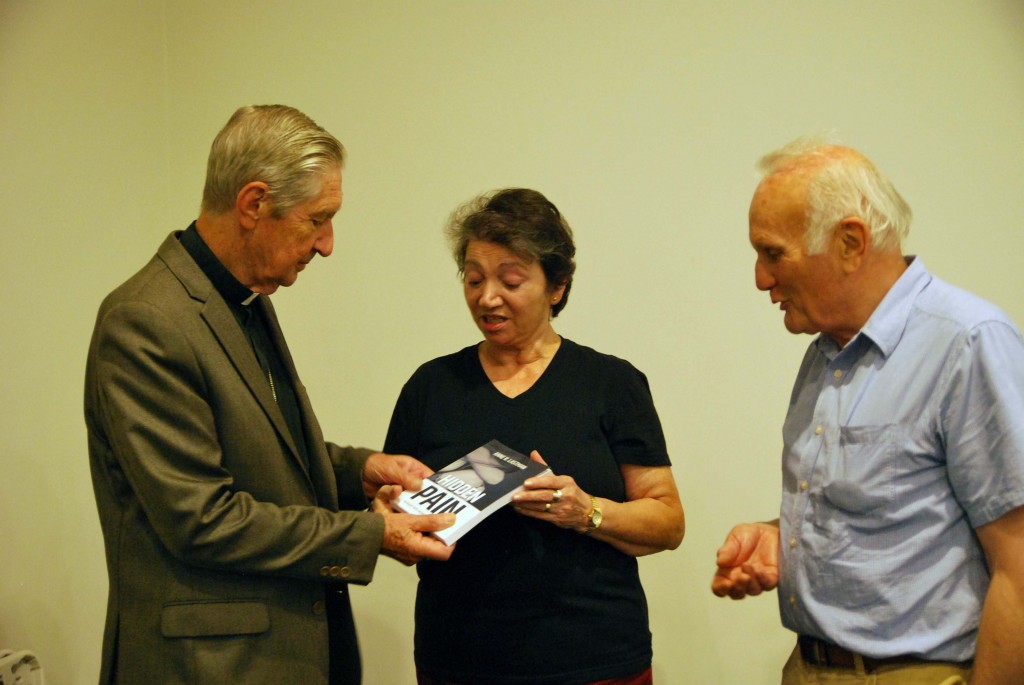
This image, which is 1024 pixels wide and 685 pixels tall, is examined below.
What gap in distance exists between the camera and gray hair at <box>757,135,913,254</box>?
150 cm

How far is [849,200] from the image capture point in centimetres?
150

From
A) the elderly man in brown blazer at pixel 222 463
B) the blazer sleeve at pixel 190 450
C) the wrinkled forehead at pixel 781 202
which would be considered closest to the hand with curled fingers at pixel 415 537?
the elderly man in brown blazer at pixel 222 463

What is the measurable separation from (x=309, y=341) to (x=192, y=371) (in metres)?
1.62

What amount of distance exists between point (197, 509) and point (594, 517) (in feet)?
2.58

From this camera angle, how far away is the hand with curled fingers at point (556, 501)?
1.84 meters

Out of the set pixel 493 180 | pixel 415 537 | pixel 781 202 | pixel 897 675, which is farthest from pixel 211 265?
pixel 493 180

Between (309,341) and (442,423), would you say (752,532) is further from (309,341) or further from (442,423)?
(309,341)

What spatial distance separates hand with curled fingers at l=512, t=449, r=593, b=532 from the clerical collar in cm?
66

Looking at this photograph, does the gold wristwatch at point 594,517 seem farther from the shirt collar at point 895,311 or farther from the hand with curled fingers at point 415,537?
the shirt collar at point 895,311

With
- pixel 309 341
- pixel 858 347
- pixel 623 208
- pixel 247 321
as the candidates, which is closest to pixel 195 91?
pixel 309 341

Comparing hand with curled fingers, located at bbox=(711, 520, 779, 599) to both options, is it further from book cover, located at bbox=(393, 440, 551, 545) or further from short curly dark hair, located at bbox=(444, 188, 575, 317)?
short curly dark hair, located at bbox=(444, 188, 575, 317)

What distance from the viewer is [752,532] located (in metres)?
1.75

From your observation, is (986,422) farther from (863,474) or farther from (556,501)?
(556,501)

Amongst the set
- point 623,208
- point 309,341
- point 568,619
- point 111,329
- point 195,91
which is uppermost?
point 195,91
